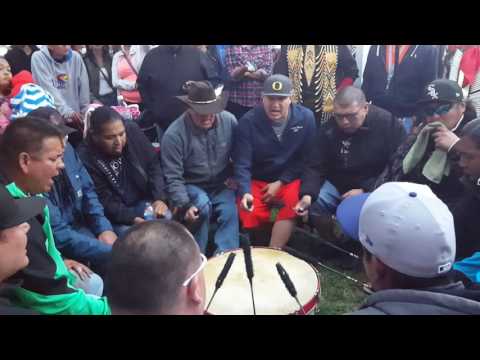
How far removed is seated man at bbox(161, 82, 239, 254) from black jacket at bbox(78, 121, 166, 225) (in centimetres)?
13

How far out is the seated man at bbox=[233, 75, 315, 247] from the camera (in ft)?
14.4

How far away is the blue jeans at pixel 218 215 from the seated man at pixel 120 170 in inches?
13.1

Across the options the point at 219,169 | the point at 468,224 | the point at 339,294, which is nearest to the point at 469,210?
the point at 468,224

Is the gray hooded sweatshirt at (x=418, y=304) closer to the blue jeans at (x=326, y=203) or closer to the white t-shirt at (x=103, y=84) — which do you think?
the blue jeans at (x=326, y=203)

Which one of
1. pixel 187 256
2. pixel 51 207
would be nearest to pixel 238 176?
pixel 51 207

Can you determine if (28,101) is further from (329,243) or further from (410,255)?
(410,255)

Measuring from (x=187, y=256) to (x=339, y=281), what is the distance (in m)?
2.70

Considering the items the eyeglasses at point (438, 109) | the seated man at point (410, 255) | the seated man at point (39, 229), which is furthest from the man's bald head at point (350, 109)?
the seated man at point (410, 255)

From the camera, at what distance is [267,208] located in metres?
4.49

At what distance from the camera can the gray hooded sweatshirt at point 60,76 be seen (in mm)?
5016

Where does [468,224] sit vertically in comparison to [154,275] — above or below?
below

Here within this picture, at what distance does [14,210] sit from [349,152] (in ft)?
10.4

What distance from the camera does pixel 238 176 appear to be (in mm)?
4492

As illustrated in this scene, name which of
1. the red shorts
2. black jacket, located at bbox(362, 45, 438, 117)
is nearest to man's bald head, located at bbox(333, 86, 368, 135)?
the red shorts
